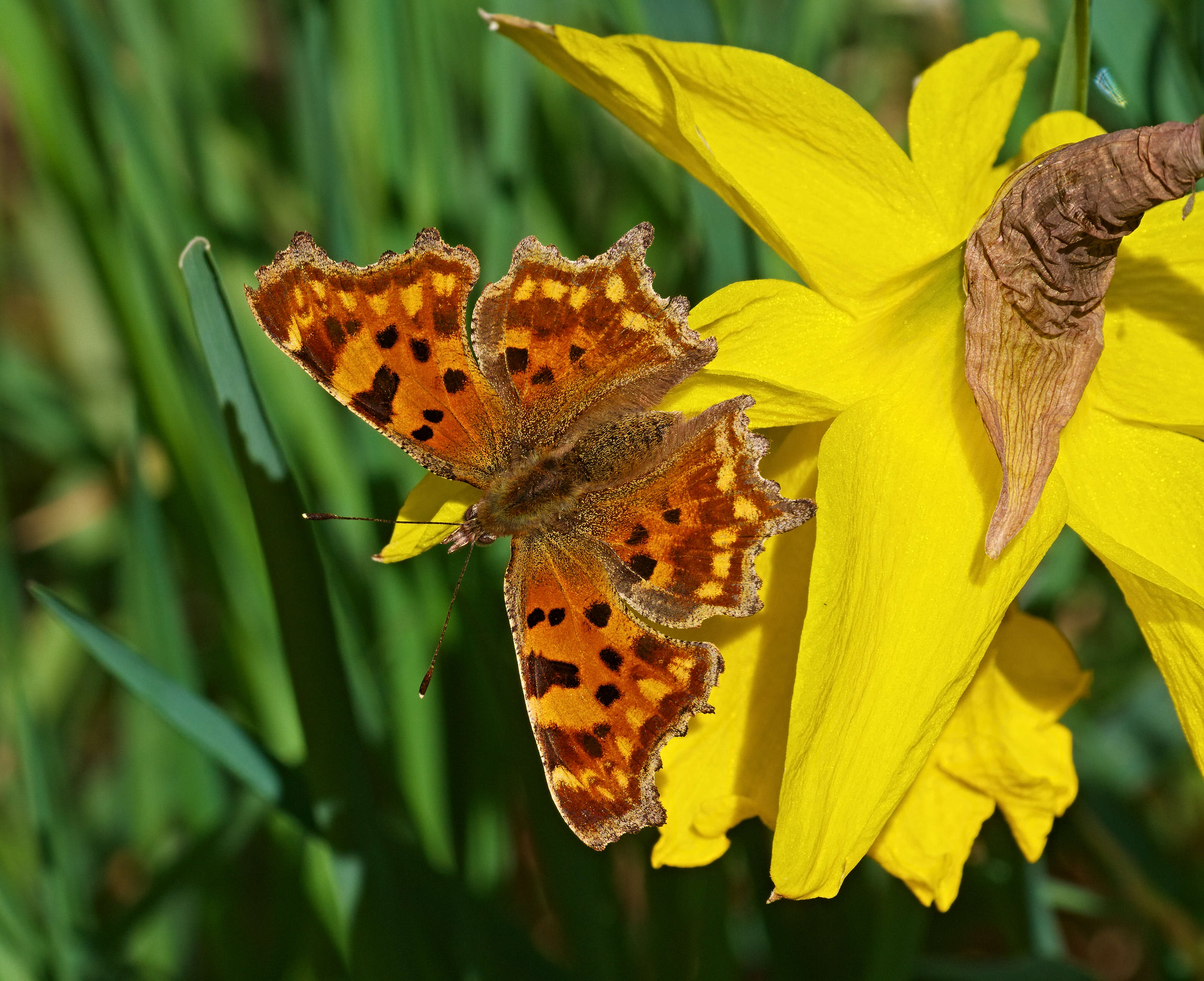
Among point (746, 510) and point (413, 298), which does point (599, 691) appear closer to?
point (746, 510)

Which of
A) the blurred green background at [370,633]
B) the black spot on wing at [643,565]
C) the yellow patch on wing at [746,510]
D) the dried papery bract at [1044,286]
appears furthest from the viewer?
the blurred green background at [370,633]

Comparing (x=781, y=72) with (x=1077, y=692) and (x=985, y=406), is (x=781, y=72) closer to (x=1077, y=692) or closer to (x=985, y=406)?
(x=985, y=406)

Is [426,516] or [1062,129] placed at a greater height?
[1062,129]

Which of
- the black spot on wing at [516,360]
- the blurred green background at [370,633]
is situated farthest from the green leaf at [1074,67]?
the black spot on wing at [516,360]

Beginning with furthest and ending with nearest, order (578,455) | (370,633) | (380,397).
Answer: (370,633)
(578,455)
(380,397)

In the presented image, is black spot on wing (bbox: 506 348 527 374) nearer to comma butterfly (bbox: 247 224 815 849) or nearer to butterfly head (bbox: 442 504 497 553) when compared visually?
comma butterfly (bbox: 247 224 815 849)

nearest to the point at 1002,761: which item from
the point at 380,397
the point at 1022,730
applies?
the point at 1022,730

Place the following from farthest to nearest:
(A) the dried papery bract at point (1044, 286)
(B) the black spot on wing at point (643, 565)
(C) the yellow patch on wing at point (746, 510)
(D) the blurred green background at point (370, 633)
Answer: (D) the blurred green background at point (370, 633) < (B) the black spot on wing at point (643, 565) < (C) the yellow patch on wing at point (746, 510) < (A) the dried papery bract at point (1044, 286)

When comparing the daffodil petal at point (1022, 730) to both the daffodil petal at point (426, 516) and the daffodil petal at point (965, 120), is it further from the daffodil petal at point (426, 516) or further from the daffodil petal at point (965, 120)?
the daffodil petal at point (426, 516)
